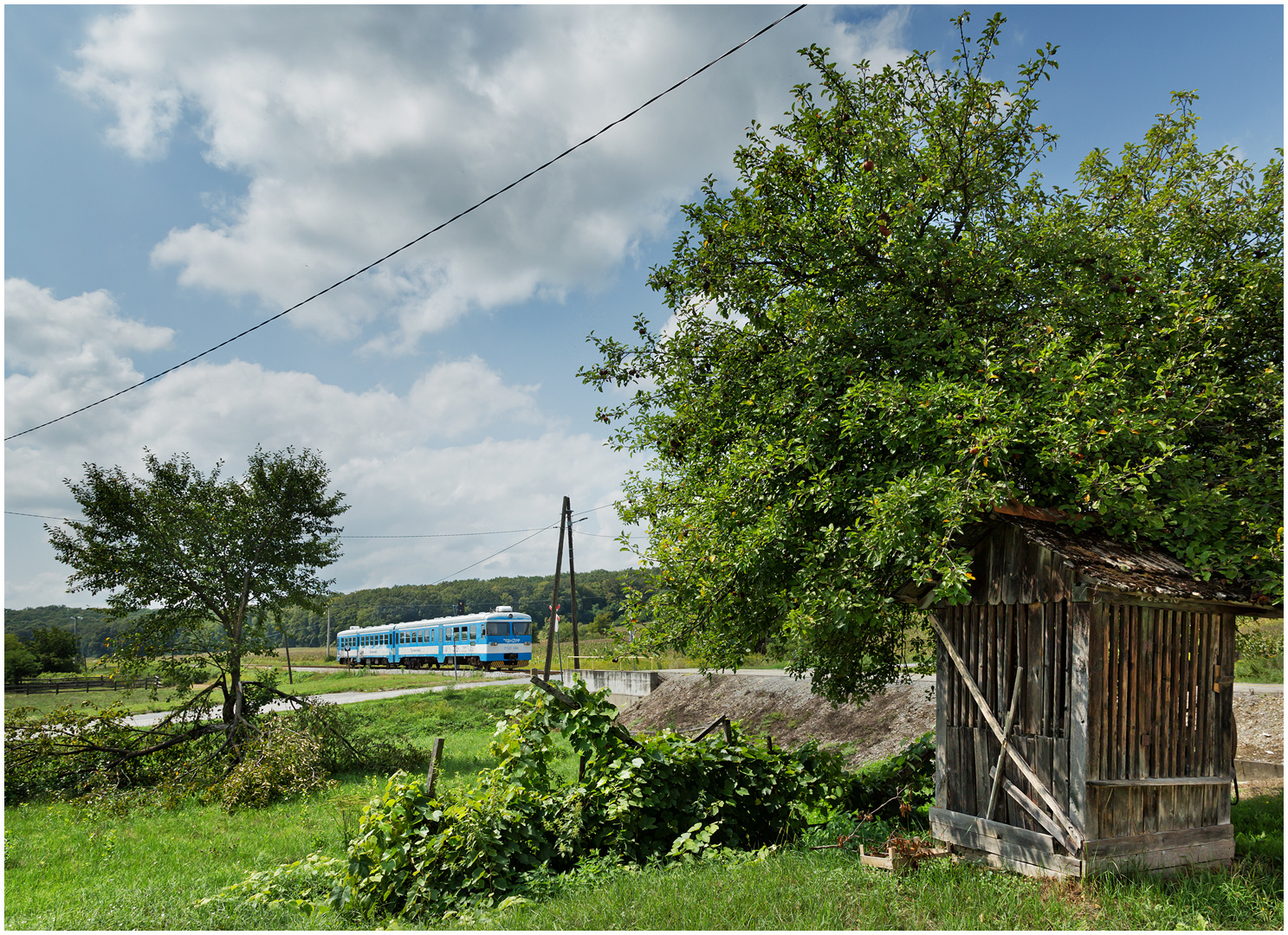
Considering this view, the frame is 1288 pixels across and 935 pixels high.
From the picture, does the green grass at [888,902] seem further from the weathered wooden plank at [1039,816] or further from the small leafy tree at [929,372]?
the small leafy tree at [929,372]

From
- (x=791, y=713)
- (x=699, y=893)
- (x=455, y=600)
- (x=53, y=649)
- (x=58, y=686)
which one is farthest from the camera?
(x=455, y=600)

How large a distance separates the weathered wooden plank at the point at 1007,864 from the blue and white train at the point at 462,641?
1331 inches

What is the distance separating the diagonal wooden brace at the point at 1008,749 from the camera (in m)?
6.09

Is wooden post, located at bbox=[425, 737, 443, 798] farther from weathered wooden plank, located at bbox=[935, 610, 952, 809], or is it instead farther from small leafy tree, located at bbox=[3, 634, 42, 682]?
small leafy tree, located at bbox=[3, 634, 42, 682]

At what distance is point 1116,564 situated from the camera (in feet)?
20.5

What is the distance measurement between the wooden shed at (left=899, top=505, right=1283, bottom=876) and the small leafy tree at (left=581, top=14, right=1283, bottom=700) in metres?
0.50

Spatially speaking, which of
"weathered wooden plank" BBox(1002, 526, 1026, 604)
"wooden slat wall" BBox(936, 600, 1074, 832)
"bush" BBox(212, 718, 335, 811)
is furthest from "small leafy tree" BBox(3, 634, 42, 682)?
"weathered wooden plank" BBox(1002, 526, 1026, 604)

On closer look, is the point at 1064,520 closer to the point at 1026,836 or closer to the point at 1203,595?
the point at 1203,595

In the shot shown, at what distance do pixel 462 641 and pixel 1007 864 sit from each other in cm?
3642

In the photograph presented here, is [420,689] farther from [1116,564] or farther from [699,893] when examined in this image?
[1116,564]

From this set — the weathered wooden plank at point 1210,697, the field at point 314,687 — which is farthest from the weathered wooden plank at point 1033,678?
the field at point 314,687

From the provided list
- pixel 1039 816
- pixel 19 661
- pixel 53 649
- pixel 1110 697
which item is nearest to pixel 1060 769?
pixel 1039 816

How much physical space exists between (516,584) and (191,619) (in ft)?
267

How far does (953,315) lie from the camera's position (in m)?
7.74
